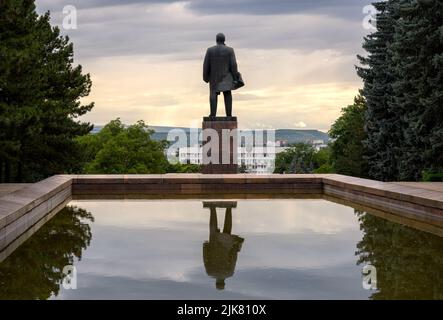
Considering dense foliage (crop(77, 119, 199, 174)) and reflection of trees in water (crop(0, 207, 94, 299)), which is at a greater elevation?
dense foliage (crop(77, 119, 199, 174))

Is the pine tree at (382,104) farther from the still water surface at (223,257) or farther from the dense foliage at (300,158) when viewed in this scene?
the dense foliage at (300,158)

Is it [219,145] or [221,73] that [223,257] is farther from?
[221,73]

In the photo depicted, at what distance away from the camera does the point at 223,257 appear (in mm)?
6680

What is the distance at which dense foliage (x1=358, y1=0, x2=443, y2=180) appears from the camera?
56.0 ft

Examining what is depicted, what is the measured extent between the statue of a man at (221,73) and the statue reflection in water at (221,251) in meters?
6.98


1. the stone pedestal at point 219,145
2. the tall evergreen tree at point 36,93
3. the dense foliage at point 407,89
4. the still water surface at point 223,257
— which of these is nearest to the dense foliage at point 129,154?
the tall evergreen tree at point 36,93

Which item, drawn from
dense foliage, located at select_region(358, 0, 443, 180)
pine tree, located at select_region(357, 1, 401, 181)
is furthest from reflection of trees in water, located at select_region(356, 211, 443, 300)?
pine tree, located at select_region(357, 1, 401, 181)

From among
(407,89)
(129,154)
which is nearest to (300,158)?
(129,154)

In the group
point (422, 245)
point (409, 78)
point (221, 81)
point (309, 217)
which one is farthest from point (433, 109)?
point (422, 245)

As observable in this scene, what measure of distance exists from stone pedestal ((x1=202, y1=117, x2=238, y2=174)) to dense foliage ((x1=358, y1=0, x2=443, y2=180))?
5.10 metres

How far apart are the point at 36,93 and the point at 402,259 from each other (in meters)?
14.8

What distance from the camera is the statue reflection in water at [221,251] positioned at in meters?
5.91

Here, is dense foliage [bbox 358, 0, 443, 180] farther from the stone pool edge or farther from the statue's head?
the statue's head
